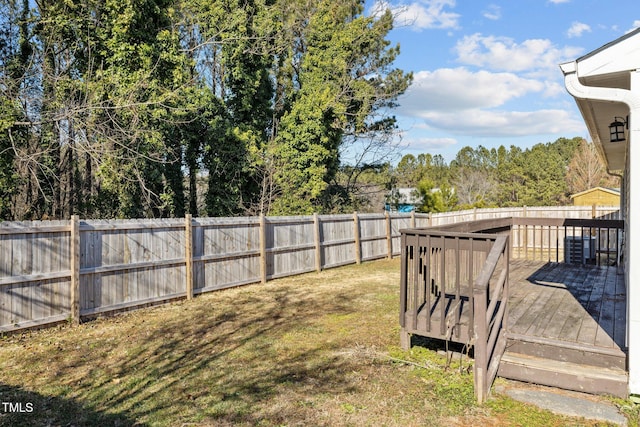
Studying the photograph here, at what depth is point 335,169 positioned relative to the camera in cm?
1870

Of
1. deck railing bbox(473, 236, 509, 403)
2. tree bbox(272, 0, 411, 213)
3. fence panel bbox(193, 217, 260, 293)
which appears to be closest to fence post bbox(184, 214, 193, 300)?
fence panel bbox(193, 217, 260, 293)

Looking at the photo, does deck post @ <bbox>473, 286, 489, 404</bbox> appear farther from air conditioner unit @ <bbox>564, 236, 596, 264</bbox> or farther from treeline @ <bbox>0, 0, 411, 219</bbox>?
air conditioner unit @ <bbox>564, 236, 596, 264</bbox>

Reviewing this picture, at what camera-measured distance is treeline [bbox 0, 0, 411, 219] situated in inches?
387

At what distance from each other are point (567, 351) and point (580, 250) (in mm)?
7949

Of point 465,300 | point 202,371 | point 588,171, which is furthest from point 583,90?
point 588,171

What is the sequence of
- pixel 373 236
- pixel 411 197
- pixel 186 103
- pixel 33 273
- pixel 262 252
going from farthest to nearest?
pixel 411 197 → pixel 186 103 → pixel 373 236 → pixel 262 252 → pixel 33 273

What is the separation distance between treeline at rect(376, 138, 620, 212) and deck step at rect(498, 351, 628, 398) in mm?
18883

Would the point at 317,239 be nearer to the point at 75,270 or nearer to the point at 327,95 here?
the point at 75,270

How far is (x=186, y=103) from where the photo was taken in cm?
1350

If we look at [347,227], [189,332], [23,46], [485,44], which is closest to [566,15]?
[485,44]

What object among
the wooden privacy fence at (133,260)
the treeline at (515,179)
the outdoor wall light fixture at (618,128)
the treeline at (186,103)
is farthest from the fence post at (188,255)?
the treeline at (515,179)

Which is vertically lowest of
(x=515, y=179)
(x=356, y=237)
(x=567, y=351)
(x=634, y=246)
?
(x=567, y=351)

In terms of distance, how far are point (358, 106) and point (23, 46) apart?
42.5ft

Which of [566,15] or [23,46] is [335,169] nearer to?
[566,15]
